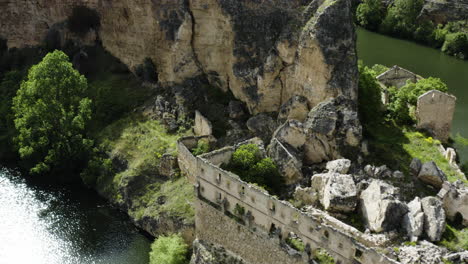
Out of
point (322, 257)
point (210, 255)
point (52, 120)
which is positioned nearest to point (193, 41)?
point (52, 120)

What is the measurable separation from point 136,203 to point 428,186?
54.1ft

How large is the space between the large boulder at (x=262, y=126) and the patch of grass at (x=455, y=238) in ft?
37.0

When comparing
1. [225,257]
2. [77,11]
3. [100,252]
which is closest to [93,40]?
[77,11]

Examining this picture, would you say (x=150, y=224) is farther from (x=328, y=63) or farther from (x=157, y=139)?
(x=328, y=63)

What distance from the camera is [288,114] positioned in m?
31.8

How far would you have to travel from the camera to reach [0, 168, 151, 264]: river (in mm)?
31016

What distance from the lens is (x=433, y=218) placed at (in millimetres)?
24250

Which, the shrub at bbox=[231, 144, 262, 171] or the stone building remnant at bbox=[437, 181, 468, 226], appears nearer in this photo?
the stone building remnant at bbox=[437, 181, 468, 226]

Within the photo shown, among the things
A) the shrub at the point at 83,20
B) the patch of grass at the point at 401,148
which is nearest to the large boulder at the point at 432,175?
the patch of grass at the point at 401,148

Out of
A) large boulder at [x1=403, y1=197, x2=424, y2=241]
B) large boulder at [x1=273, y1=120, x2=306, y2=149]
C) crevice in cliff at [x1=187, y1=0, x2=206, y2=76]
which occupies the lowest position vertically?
large boulder at [x1=403, y1=197, x2=424, y2=241]

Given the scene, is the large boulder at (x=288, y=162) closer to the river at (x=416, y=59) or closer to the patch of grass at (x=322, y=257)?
the patch of grass at (x=322, y=257)

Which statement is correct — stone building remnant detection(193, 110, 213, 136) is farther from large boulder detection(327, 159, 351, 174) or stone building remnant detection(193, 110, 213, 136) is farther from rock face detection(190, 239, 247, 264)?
large boulder detection(327, 159, 351, 174)

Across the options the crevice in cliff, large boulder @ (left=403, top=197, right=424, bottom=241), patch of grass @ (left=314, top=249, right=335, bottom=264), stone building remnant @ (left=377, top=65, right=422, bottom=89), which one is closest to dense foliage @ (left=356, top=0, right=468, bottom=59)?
stone building remnant @ (left=377, top=65, right=422, bottom=89)

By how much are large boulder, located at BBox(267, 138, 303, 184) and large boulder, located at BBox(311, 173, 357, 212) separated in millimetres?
1445
